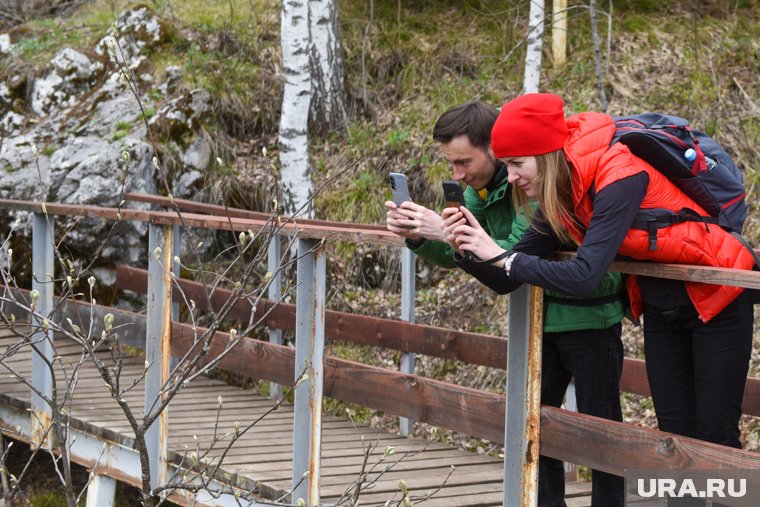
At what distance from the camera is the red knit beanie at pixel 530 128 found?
9.61 ft

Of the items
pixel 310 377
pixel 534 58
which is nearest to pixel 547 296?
pixel 310 377

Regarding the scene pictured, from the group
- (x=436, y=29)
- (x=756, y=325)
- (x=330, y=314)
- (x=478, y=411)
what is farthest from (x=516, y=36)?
(x=478, y=411)

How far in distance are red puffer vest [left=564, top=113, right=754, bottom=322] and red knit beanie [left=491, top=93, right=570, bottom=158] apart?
0.18 ft

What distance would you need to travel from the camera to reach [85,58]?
11539 millimetres

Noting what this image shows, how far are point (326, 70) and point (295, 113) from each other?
153cm

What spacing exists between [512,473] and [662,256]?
971 millimetres

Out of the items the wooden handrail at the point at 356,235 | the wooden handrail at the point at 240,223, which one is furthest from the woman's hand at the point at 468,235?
the wooden handrail at the point at 240,223

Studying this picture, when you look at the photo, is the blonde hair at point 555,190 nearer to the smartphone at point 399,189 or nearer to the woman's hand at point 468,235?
the woman's hand at point 468,235

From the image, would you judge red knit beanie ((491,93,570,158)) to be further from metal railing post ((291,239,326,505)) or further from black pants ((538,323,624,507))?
metal railing post ((291,239,326,505))

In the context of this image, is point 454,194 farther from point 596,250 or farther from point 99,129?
point 99,129

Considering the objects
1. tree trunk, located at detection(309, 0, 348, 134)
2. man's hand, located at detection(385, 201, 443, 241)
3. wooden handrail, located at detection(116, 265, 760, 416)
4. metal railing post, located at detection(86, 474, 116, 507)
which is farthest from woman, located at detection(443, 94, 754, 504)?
tree trunk, located at detection(309, 0, 348, 134)

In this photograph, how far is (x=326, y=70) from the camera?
35.3 feet

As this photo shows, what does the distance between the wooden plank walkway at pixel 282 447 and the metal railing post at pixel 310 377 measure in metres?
0.25

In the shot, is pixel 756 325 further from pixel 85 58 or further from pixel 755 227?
pixel 85 58
